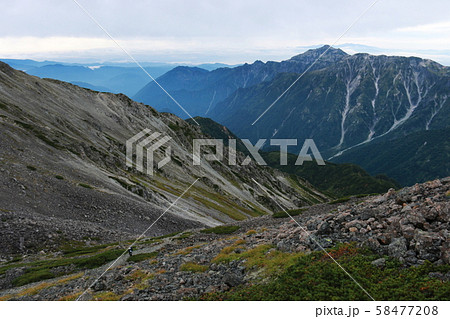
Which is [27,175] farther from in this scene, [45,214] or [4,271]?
[4,271]

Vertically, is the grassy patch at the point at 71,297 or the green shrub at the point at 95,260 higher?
the grassy patch at the point at 71,297

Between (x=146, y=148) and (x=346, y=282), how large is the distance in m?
113

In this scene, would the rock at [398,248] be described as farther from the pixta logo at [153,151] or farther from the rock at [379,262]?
the pixta logo at [153,151]

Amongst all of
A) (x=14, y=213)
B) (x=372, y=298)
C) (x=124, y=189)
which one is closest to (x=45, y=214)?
(x=14, y=213)

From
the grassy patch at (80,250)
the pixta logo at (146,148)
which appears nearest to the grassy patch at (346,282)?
the grassy patch at (80,250)

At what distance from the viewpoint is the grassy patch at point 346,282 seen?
1402 cm

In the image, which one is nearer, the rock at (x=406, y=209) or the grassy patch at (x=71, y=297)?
the grassy patch at (x=71, y=297)

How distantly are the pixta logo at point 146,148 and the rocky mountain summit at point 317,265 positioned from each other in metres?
72.3

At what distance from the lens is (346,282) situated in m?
15.4

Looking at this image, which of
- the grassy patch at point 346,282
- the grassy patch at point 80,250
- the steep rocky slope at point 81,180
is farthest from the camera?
the steep rocky slope at point 81,180

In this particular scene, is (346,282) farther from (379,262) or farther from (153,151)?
(153,151)

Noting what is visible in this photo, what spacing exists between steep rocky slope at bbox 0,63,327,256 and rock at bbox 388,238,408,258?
128 ft

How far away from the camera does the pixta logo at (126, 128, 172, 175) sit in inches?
3927

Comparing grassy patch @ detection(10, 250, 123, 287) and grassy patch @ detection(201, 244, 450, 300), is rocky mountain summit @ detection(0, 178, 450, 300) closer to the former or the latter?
grassy patch @ detection(201, 244, 450, 300)
